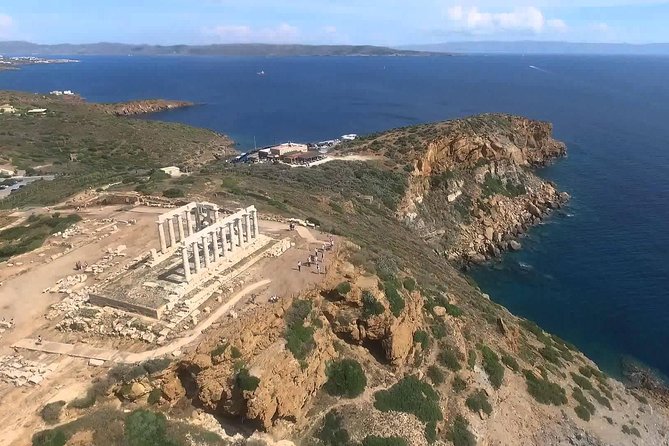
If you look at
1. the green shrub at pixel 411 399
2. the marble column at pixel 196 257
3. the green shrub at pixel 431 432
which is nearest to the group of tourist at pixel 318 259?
the marble column at pixel 196 257

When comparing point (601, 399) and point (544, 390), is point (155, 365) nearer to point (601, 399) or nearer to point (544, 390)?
point (544, 390)

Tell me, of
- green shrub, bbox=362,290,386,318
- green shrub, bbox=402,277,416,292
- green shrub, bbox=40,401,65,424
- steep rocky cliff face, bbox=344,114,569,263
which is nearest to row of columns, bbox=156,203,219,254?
green shrub, bbox=362,290,386,318

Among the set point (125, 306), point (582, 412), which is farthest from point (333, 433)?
point (582, 412)

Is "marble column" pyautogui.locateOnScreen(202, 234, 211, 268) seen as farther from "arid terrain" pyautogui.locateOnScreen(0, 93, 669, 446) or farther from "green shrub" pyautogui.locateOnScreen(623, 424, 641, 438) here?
"green shrub" pyautogui.locateOnScreen(623, 424, 641, 438)

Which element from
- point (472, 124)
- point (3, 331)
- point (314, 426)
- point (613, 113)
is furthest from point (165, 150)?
point (613, 113)

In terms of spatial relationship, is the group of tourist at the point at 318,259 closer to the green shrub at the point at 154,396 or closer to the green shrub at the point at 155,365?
the green shrub at the point at 155,365

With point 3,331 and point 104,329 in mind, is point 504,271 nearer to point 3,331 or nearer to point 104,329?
point 104,329
